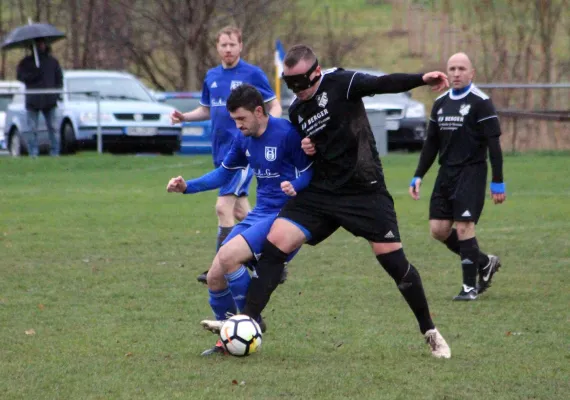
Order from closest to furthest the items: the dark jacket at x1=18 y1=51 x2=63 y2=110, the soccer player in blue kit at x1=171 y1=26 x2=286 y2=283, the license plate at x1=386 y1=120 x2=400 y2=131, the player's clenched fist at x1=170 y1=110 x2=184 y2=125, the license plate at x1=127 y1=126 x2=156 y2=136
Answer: the player's clenched fist at x1=170 y1=110 x2=184 y2=125, the soccer player in blue kit at x1=171 y1=26 x2=286 y2=283, the dark jacket at x1=18 y1=51 x2=63 y2=110, the license plate at x1=127 y1=126 x2=156 y2=136, the license plate at x1=386 y1=120 x2=400 y2=131

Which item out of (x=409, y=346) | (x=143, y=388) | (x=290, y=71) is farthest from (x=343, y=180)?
(x=143, y=388)

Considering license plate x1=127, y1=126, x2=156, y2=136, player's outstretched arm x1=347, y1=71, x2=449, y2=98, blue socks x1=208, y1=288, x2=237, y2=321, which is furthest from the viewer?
license plate x1=127, y1=126, x2=156, y2=136

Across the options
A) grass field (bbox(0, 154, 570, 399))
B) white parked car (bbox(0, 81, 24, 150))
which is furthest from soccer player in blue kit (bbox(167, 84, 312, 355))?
white parked car (bbox(0, 81, 24, 150))

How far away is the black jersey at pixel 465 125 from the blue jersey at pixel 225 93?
4.83ft

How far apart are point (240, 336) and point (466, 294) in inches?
110

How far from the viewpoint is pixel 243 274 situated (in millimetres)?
6691

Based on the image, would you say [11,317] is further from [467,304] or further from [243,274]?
[467,304]

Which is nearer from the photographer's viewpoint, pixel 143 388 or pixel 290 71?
pixel 143 388

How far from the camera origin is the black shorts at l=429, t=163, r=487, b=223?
8.59 metres

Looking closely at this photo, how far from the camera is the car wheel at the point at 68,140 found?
827 inches

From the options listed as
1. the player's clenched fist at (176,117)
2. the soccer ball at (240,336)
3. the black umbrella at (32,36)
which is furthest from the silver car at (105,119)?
the soccer ball at (240,336)

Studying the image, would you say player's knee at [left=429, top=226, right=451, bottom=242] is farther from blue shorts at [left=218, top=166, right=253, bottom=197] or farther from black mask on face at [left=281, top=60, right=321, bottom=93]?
black mask on face at [left=281, top=60, right=321, bottom=93]

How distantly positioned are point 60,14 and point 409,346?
1023 inches

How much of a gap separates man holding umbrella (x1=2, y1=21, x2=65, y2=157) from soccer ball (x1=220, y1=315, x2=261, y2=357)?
46.8 ft
